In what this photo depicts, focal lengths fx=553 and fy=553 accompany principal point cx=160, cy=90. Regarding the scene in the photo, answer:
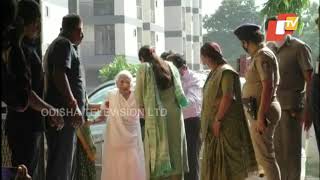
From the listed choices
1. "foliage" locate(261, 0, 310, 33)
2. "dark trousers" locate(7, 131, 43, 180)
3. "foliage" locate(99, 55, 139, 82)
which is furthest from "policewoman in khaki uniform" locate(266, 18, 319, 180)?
"dark trousers" locate(7, 131, 43, 180)

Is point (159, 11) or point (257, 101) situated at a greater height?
point (159, 11)

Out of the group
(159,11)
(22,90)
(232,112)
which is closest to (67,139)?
(22,90)

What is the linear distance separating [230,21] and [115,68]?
1373 millimetres

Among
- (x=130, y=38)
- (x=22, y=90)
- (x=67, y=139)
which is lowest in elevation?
(x=67, y=139)

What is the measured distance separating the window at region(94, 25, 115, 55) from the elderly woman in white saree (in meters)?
1.04

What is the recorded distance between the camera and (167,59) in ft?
18.8

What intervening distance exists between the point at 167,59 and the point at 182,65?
0.56 ft

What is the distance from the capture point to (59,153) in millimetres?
4191

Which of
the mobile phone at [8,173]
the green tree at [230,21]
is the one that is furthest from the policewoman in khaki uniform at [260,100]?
the mobile phone at [8,173]

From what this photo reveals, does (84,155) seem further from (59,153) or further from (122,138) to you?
(122,138)

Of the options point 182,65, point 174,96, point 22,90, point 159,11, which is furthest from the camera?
point 159,11

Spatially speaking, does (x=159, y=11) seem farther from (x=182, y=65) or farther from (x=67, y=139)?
(x=67, y=139)

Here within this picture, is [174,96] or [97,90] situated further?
[97,90]

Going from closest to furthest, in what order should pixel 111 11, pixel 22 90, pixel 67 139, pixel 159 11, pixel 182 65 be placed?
pixel 22 90 < pixel 67 139 < pixel 182 65 < pixel 111 11 < pixel 159 11
